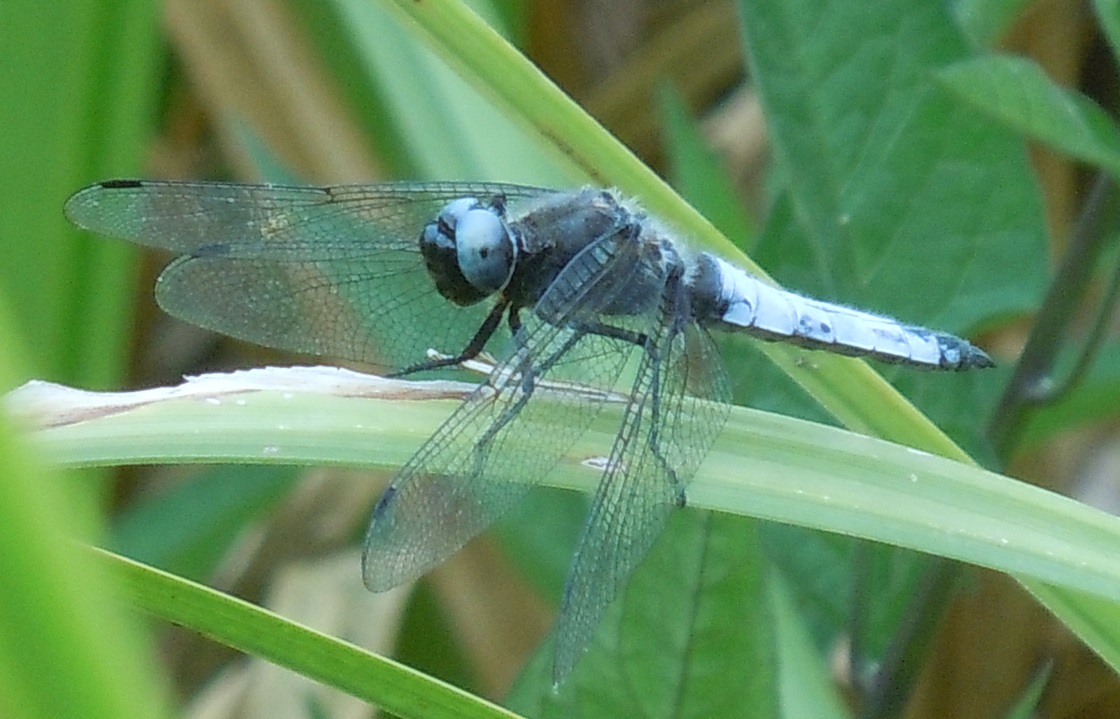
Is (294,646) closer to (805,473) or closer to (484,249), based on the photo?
(805,473)

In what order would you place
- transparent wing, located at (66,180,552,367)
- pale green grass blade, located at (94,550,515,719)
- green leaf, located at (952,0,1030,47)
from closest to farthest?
pale green grass blade, located at (94,550,515,719)
green leaf, located at (952,0,1030,47)
transparent wing, located at (66,180,552,367)

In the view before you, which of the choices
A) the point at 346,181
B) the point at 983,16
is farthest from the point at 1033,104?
the point at 346,181

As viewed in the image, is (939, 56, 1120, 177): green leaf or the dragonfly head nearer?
(939, 56, 1120, 177): green leaf

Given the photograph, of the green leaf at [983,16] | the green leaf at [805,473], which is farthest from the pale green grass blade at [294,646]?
the green leaf at [983,16]

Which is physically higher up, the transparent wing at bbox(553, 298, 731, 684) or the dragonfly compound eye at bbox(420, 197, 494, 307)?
the dragonfly compound eye at bbox(420, 197, 494, 307)

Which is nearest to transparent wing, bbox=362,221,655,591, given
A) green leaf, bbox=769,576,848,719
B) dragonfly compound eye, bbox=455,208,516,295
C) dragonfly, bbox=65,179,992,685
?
dragonfly, bbox=65,179,992,685

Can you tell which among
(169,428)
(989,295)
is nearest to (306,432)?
(169,428)

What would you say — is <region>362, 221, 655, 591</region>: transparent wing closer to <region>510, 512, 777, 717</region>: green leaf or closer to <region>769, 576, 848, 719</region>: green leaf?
<region>510, 512, 777, 717</region>: green leaf
